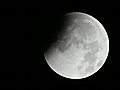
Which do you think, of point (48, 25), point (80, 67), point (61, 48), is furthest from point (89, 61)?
point (48, 25)

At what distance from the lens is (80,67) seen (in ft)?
17.6

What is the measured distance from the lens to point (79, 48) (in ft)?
16.9

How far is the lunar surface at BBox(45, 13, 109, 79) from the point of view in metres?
5.16

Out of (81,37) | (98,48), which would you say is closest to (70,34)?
(81,37)

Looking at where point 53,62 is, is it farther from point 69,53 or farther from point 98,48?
point 98,48

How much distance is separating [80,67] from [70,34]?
0.72m

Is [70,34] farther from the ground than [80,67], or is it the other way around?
[70,34]

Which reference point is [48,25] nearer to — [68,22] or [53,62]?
[68,22]

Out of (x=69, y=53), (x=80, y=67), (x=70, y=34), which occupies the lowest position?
(x=80, y=67)

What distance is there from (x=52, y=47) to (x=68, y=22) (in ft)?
1.94

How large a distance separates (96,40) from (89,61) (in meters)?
0.43

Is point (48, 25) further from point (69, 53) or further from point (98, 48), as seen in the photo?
point (98, 48)

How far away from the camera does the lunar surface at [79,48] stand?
516 centimetres

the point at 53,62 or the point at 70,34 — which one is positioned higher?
the point at 70,34
